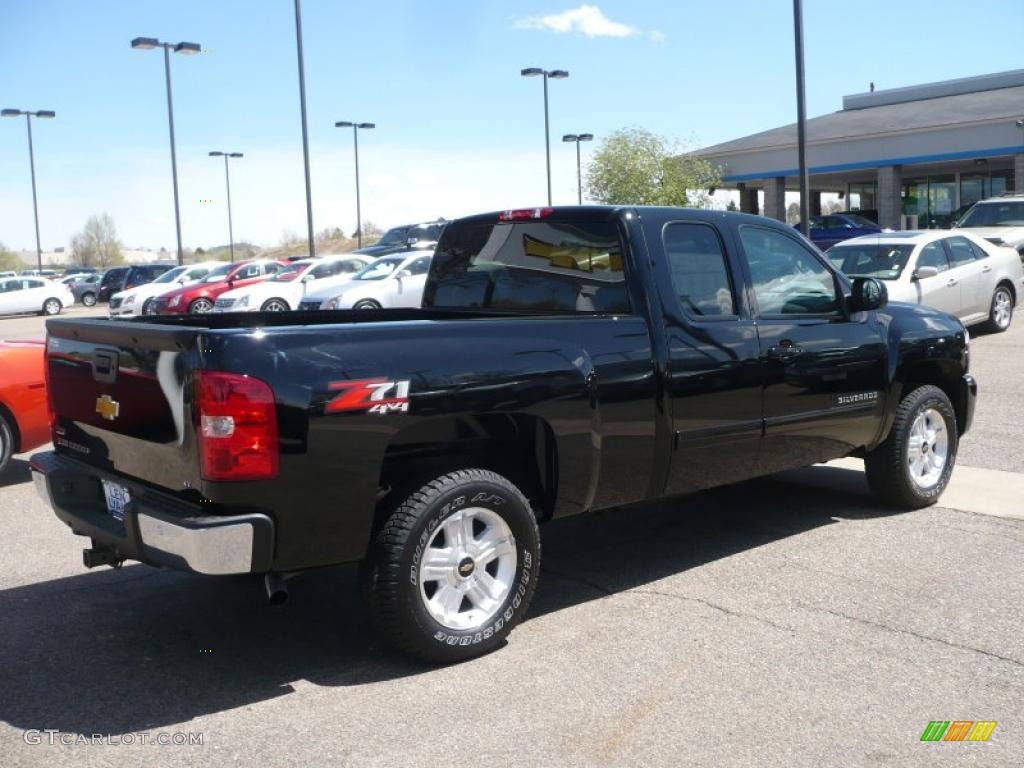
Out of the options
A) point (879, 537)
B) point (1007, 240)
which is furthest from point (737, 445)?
point (1007, 240)

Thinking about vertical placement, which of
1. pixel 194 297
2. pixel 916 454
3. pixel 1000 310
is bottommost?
pixel 916 454

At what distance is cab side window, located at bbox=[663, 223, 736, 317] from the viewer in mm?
5383

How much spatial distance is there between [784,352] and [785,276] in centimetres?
49

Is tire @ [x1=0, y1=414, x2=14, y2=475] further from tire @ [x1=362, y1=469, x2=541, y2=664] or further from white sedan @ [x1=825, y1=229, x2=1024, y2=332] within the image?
white sedan @ [x1=825, y1=229, x2=1024, y2=332]

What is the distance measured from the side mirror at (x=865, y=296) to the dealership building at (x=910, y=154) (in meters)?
31.9

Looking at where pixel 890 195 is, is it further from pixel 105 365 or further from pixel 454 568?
pixel 105 365

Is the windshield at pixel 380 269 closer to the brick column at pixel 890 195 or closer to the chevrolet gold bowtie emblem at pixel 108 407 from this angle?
the chevrolet gold bowtie emblem at pixel 108 407

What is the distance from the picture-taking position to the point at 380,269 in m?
20.6

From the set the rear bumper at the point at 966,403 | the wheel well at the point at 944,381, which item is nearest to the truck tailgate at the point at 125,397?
the wheel well at the point at 944,381

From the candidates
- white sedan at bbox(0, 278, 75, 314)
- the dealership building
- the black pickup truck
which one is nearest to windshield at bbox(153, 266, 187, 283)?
white sedan at bbox(0, 278, 75, 314)

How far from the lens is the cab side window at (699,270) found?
5.38 meters

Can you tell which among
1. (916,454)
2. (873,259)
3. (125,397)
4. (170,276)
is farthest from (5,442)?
(170,276)

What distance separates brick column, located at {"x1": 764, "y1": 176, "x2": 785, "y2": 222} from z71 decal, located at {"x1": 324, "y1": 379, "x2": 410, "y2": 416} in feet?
130

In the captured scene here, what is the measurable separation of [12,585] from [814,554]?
4230 mm
